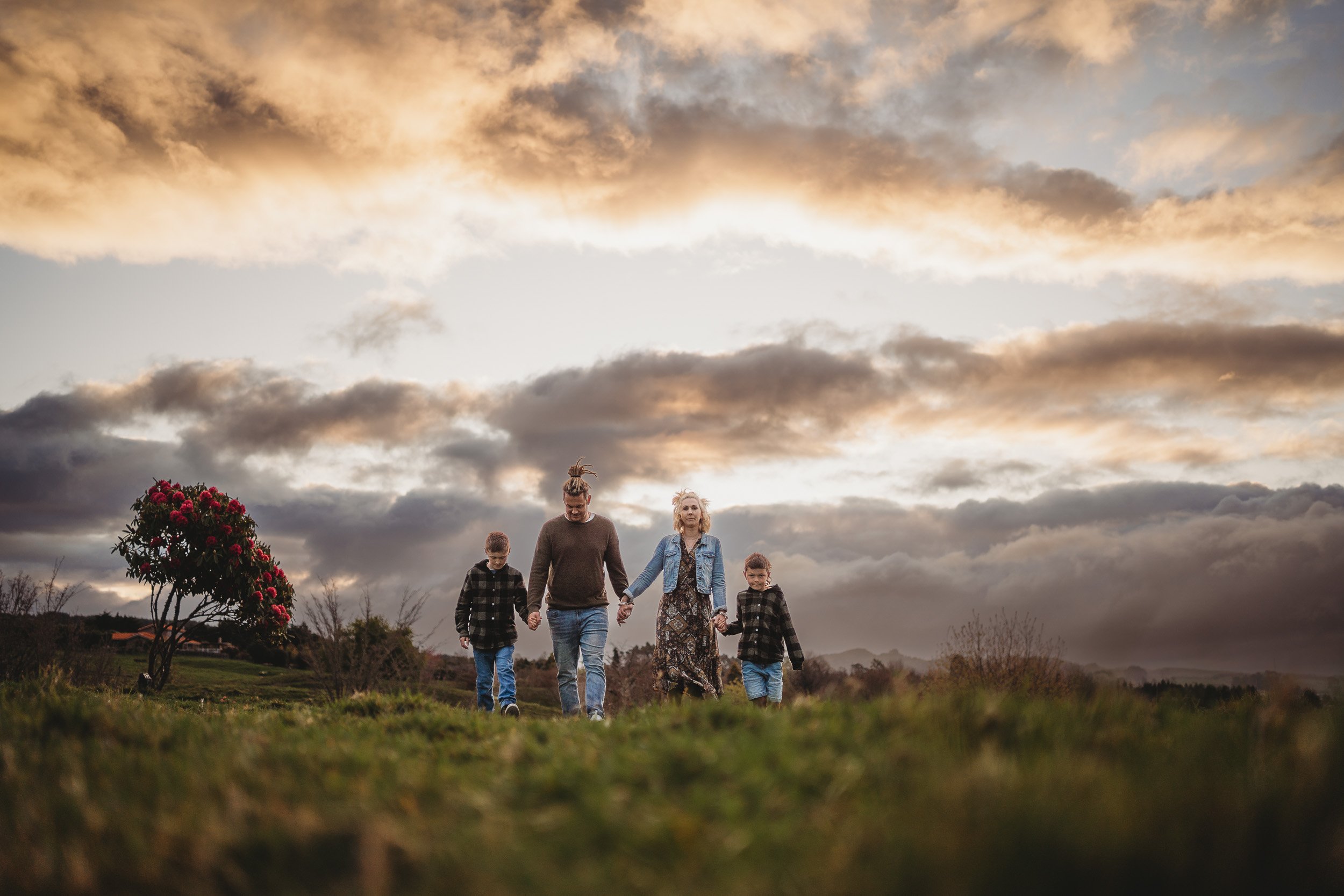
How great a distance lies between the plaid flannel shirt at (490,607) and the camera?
1114 centimetres

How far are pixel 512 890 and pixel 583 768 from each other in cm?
108

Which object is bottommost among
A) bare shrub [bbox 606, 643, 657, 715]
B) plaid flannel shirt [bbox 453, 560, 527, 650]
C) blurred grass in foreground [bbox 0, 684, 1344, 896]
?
bare shrub [bbox 606, 643, 657, 715]

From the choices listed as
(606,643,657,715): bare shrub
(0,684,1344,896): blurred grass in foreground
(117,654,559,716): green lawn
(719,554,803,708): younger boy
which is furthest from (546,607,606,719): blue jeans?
(606,643,657,715): bare shrub

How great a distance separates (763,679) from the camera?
1084 centimetres

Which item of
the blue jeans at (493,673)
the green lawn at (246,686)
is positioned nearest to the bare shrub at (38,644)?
the green lawn at (246,686)

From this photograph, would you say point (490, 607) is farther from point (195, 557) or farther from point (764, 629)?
point (195, 557)

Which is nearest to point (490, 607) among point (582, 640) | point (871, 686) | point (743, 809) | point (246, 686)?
point (582, 640)

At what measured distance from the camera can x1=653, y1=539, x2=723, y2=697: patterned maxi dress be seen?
10.2 metres

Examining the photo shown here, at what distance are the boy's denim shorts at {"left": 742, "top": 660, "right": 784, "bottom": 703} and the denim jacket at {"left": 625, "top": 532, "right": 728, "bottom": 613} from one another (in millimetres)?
1069

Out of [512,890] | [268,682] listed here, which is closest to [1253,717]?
[512,890]

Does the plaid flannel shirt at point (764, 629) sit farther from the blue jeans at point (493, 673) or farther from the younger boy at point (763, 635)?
the blue jeans at point (493, 673)

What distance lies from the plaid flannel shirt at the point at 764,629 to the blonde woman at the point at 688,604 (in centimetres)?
46

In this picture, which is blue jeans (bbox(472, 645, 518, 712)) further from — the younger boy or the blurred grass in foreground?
the blurred grass in foreground

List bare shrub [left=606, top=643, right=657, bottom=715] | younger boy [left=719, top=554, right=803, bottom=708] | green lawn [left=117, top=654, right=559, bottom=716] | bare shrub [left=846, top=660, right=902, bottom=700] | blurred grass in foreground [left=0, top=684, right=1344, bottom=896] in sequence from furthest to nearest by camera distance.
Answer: bare shrub [left=606, top=643, right=657, bottom=715]
green lawn [left=117, top=654, right=559, bottom=716]
younger boy [left=719, top=554, right=803, bottom=708]
bare shrub [left=846, top=660, right=902, bottom=700]
blurred grass in foreground [left=0, top=684, right=1344, bottom=896]
